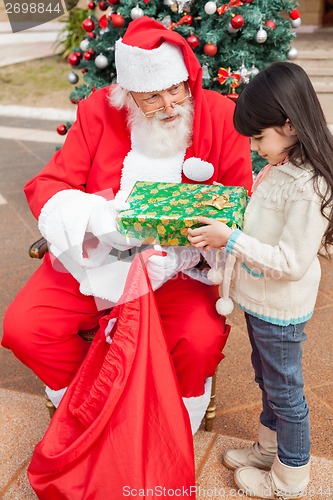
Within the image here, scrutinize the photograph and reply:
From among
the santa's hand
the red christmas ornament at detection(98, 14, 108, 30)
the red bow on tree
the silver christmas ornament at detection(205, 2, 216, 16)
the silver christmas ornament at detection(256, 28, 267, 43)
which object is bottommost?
the santa's hand

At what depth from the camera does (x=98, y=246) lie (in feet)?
7.20

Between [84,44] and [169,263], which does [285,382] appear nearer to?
[169,263]

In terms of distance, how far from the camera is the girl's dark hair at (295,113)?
152 cm

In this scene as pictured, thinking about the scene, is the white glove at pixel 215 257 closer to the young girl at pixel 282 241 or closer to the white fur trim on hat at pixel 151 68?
the young girl at pixel 282 241

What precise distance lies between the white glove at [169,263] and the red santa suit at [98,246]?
0.25ft

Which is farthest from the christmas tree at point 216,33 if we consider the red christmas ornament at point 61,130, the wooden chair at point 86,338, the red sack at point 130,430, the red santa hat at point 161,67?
the red sack at point 130,430

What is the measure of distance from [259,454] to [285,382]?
1.40 ft

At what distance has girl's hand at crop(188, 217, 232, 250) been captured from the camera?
1668 millimetres

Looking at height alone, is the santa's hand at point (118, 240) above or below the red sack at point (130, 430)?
above

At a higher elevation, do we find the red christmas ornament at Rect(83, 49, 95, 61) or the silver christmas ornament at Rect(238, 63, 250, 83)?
the red christmas ornament at Rect(83, 49, 95, 61)

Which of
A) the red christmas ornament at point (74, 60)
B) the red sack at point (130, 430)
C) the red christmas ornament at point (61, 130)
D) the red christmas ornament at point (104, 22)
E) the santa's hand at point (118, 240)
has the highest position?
the red christmas ornament at point (104, 22)

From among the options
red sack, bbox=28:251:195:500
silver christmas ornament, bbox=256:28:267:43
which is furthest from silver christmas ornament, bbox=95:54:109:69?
red sack, bbox=28:251:195:500

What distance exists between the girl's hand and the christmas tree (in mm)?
1862

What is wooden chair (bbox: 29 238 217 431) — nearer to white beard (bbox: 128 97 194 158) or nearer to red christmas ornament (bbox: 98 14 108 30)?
white beard (bbox: 128 97 194 158)
